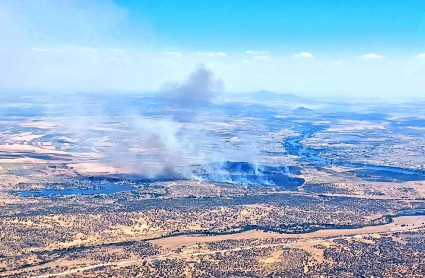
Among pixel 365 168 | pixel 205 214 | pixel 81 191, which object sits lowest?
pixel 205 214

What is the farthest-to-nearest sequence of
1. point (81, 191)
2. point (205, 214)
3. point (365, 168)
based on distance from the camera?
point (365, 168)
point (81, 191)
point (205, 214)

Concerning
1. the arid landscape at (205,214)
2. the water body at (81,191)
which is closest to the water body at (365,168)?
the arid landscape at (205,214)

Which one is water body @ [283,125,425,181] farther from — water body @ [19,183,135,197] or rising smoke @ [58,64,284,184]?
water body @ [19,183,135,197]

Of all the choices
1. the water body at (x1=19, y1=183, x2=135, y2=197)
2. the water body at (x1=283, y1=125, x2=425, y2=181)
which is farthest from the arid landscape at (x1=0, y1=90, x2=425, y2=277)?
the water body at (x1=283, y1=125, x2=425, y2=181)

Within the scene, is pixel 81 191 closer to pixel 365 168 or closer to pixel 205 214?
pixel 205 214

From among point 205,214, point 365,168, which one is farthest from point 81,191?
point 365,168

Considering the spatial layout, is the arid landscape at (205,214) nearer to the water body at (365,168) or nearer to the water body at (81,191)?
the water body at (81,191)

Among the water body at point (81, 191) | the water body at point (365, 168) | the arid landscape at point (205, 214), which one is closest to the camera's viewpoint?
the arid landscape at point (205, 214)

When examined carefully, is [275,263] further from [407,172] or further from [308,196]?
[407,172]
